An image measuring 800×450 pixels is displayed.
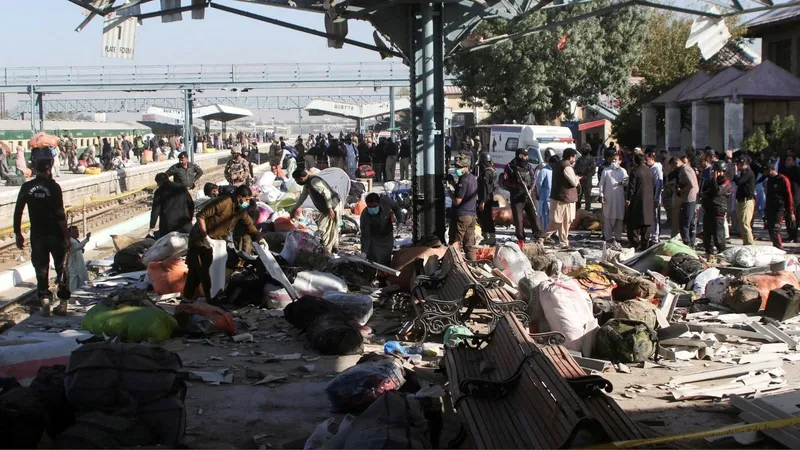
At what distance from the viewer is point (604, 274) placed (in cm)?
1093

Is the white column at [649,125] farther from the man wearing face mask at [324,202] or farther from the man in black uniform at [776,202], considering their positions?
the man wearing face mask at [324,202]

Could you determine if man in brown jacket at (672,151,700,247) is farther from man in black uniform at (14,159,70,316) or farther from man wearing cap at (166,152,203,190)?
man in black uniform at (14,159,70,316)

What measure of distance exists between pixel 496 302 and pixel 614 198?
636 centimetres

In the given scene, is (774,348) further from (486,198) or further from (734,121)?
(734,121)

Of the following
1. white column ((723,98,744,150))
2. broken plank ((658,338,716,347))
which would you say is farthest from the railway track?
white column ((723,98,744,150))

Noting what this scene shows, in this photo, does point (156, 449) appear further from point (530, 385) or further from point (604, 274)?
point (604, 274)

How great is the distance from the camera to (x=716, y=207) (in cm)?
1323

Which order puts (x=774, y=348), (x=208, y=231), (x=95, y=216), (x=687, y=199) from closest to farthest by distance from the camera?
1. (x=774, y=348)
2. (x=208, y=231)
3. (x=687, y=199)
4. (x=95, y=216)

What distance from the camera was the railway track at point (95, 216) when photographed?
17.6m

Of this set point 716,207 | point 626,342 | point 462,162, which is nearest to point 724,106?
point 716,207

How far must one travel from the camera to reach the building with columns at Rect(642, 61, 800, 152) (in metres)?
26.4

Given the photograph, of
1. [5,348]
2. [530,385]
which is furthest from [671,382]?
[5,348]

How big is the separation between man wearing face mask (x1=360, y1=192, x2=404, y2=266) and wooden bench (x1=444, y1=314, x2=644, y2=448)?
16.7 feet

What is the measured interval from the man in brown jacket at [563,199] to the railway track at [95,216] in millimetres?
8816
